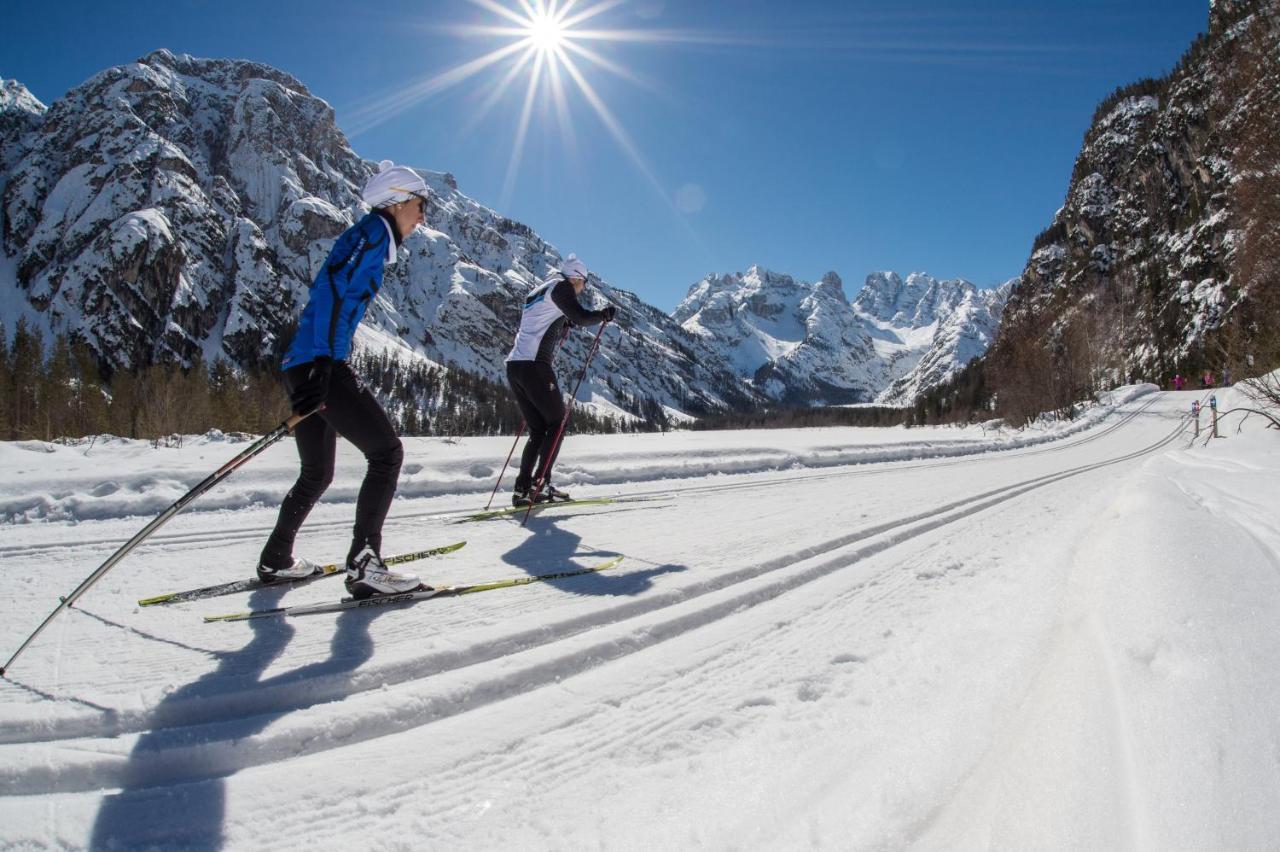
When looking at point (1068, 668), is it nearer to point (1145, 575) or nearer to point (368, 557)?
point (1145, 575)

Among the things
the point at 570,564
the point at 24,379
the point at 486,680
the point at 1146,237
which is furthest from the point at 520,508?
the point at 1146,237

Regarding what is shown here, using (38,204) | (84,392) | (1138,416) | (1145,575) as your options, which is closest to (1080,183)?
(1138,416)

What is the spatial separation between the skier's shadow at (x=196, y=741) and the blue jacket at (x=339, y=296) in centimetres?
149

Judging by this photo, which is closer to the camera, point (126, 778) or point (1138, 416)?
point (126, 778)

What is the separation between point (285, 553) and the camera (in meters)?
3.44

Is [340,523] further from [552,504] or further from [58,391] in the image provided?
[58,391]

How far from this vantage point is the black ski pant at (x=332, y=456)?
3.32 meters

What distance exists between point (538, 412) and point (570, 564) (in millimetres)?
2631

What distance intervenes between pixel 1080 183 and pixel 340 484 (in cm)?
15556

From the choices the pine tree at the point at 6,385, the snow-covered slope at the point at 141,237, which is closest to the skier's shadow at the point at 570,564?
the pine tree at the point at 6,385

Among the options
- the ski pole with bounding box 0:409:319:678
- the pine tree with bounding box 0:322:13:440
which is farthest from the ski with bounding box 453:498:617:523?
the pine tree with bounding box 0:322:13:440

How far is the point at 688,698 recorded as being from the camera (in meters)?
2.04

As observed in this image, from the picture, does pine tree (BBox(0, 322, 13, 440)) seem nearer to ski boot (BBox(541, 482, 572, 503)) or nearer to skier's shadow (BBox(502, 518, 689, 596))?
ski boot (BBox(541, 482, 572, 503))

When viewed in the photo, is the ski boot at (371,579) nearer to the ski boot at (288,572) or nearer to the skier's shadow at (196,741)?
the skier's shadow at (196,741)
